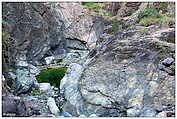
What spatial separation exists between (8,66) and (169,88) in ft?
14.4

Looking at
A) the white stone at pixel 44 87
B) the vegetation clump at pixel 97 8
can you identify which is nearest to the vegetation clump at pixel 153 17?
the white stone at pixel 44 87

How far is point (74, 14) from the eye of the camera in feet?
77.6

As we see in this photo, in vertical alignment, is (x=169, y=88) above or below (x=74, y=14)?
below

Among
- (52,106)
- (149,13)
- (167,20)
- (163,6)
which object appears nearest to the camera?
(52,106)

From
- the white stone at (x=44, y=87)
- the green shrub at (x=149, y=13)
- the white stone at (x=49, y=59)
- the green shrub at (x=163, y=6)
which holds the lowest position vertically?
the white stone at (x=44, y=87)

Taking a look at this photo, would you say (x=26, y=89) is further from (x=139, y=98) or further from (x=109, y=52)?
(x=139, y=98)

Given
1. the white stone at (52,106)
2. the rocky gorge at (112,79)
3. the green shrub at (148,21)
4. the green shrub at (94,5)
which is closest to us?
the rocky gorge at (112,79)

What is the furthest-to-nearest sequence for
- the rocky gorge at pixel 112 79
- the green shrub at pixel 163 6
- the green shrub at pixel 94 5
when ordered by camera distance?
the green shrub at pixel 94 5 → the green shrub at pixel 163 6 → the rocky gorge at pixel 112 79

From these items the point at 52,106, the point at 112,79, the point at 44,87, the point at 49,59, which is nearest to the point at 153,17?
the point at 112,79

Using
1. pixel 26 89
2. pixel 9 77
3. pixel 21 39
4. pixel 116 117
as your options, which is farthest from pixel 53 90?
pixel 21 39

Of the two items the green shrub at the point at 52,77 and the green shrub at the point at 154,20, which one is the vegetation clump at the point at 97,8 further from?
the green shrub at the point at 154,20

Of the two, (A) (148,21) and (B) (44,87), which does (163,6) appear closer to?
(A) (148,21)

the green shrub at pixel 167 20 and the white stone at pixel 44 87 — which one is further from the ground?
the green shrub at pixel 167 20

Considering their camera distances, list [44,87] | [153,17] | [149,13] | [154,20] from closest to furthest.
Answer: [44,87] → [154,20] → [153,17] → [149,13]
